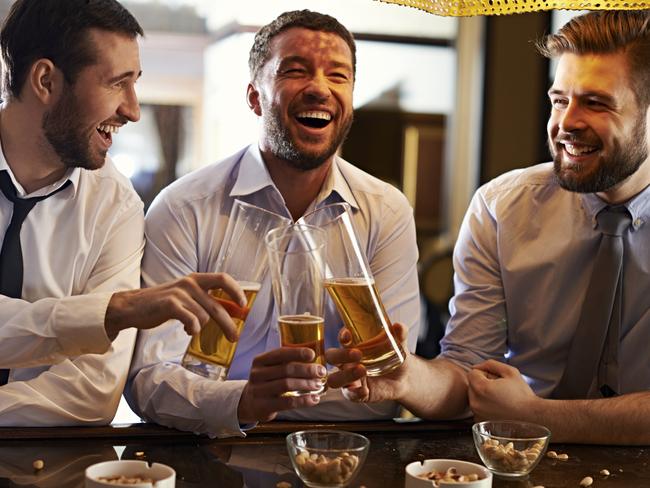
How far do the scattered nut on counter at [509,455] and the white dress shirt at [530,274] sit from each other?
792mm

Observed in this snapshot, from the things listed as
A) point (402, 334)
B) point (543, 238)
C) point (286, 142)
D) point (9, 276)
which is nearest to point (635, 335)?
point (543, 238)

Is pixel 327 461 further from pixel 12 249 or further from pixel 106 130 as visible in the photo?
pixel 106 130

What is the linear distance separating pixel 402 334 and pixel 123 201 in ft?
2.88

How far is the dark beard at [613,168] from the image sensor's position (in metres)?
2.49

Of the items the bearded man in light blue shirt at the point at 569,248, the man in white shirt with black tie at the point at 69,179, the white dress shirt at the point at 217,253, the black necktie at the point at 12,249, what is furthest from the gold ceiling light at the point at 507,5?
the black necktie at the point at 12,249

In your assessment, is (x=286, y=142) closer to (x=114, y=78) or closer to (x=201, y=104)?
(x=114, y=78)

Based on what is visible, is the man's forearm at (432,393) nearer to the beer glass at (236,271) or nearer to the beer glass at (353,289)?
the beer glass at (353,289)

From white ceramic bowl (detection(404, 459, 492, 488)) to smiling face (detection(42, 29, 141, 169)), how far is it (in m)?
1.19

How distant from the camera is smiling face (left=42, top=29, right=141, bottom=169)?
2.34 m

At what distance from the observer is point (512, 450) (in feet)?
5.80

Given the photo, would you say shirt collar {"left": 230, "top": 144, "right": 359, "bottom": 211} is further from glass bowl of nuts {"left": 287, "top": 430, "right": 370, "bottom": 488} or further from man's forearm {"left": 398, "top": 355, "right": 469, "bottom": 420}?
glass bowl of nuts {"left": 287, "top": 430, "right": 370, "bottom": 488}

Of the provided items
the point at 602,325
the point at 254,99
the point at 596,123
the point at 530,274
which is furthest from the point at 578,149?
the point at 254,99

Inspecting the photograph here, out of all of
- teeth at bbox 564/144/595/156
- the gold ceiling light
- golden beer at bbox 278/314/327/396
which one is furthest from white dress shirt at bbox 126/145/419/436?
the gold ceiling light

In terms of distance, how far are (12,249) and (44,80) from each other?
17.4 inches
